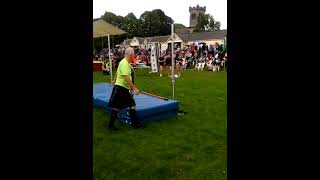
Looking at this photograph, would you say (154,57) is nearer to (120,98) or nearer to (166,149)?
(120,98)

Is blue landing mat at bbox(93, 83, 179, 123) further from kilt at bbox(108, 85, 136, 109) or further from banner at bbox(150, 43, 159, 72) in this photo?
banner at bbox(150, 43, 159, 72)

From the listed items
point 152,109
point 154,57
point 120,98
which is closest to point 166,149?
point 120,98

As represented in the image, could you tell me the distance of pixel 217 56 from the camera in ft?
83.9

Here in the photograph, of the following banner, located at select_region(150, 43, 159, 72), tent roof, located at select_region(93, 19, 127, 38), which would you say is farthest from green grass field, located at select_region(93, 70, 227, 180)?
banner, located at select_region(150, 43, 159, 72)

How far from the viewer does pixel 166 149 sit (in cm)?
631

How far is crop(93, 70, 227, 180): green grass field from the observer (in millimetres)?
5164

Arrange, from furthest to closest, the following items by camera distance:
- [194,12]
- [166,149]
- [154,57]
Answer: [194,12]
[154,57]
[166,149]

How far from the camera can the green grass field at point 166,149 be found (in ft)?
16.9

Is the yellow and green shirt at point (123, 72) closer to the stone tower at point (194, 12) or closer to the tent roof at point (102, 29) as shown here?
the tent roof at point (102, 29)

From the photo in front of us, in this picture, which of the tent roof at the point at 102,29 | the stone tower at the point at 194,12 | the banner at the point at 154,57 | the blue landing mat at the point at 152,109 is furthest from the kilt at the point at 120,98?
the stone tower at the point at 194,12

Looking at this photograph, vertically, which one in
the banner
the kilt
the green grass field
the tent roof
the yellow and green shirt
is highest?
the tent roof
